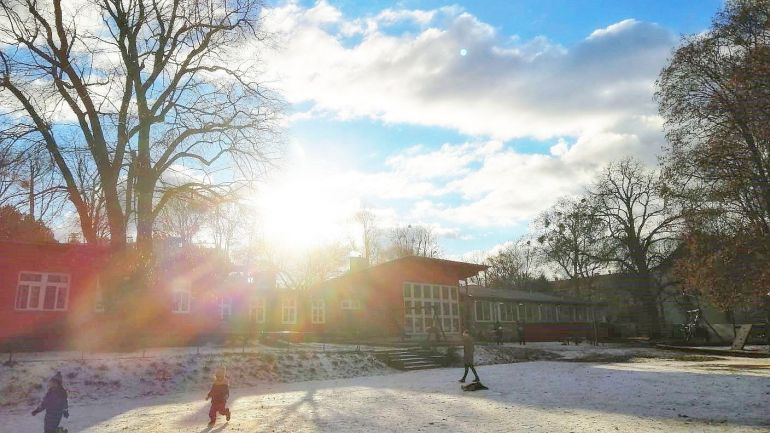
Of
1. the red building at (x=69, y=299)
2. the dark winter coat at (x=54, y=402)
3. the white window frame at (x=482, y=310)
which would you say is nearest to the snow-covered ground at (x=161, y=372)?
the red building at (x=69, y=299)

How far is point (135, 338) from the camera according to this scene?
20.2 metres

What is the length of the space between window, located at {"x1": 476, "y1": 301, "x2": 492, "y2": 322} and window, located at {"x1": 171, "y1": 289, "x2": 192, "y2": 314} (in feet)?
73.1

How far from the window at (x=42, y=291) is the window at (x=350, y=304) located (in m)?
17.9

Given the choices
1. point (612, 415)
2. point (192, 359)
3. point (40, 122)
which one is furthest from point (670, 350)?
A: point (40, 122)

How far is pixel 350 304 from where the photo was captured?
35.7 metres

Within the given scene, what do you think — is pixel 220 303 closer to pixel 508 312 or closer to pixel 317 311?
pixel 317 311

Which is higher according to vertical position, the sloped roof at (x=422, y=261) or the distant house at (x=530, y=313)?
the sloped roof at (x=422, y=261)

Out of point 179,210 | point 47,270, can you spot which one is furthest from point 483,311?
point 47,270

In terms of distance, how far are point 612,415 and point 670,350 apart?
26.5 m

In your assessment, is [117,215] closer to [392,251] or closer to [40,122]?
[40,122]

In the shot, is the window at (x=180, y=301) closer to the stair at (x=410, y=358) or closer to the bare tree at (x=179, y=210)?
the bare tree at (x=179, y=210)

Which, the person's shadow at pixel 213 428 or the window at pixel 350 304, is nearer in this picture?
the person's shadow at pixel 213 428

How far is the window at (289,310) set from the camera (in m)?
44.7

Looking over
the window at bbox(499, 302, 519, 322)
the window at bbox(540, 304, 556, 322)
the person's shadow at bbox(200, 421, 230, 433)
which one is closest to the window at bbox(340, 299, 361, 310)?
the window at bbox(499, 302, 519, 322)
